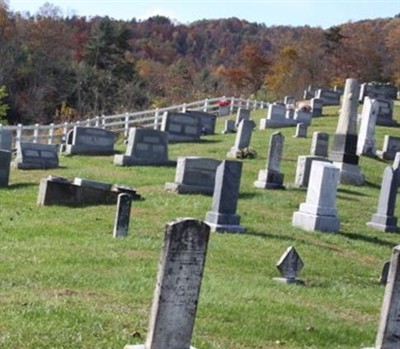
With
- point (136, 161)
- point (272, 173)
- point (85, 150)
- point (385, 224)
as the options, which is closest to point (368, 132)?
point (136, 161)

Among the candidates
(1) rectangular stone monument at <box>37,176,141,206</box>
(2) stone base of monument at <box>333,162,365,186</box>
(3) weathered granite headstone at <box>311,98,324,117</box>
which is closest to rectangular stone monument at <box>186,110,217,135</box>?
(3) weathered granite headstone at <box>311,98,324,117</box>

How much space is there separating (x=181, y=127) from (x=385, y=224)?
15.8m

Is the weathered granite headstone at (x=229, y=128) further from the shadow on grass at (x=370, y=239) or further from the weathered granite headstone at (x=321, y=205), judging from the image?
the shadow on grass at (x=370, y=239)

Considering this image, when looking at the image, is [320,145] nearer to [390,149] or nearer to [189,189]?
[390,149]

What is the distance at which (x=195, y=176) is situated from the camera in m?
19.1

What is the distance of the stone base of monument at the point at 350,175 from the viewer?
77.9ft

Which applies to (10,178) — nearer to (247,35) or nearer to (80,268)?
(80,268)

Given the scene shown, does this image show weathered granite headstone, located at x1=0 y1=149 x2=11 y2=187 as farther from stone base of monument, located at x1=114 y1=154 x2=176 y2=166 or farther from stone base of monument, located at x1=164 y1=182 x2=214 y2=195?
stone base of monument, located at x1=114 y1=154 x2=176 y2=166

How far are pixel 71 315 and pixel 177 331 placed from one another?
5.61ft

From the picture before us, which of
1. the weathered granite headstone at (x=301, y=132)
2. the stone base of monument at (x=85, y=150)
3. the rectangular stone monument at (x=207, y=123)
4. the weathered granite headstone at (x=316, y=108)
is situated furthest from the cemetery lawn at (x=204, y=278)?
the weathered granite headstone at (x=316, y=108)

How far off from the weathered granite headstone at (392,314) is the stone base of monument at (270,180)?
13.8 meters

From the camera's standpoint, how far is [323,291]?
10719mm

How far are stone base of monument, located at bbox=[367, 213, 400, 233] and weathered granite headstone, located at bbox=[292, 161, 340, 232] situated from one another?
1.41m

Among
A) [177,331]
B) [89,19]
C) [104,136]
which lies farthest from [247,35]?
[177,331]
